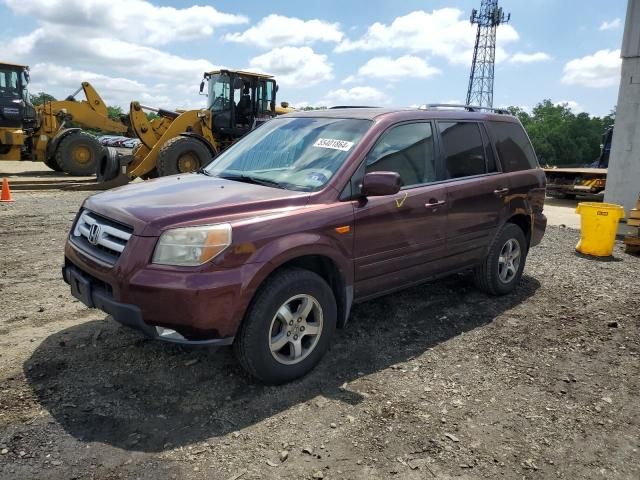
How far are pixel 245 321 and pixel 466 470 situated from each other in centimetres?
153

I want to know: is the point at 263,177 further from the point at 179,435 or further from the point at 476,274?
the point at 476,274

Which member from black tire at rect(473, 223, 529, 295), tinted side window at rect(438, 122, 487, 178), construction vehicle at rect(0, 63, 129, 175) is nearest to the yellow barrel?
black tire at rect(473, 223, 529, 295)

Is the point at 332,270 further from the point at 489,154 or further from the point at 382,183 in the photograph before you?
the point at 489,154

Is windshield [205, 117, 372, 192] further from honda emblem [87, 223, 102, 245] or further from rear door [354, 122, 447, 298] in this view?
honda emblem [87, 223, 102, 245]

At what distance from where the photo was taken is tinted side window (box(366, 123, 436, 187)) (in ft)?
13.2

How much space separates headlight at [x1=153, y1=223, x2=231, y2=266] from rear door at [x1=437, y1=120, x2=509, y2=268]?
2.33 meters

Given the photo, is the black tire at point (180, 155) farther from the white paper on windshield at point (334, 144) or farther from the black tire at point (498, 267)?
the white paper on windshield at point (334, 144)

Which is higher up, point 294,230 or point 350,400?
point 294,230

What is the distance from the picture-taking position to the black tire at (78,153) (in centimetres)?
1624

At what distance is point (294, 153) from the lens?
13.6 ft

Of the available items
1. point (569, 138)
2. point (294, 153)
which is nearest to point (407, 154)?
point (294, 153)

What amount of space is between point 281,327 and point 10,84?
16.5 meters

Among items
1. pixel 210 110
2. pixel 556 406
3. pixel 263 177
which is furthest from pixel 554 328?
pixel 210 110

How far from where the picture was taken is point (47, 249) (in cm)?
677
